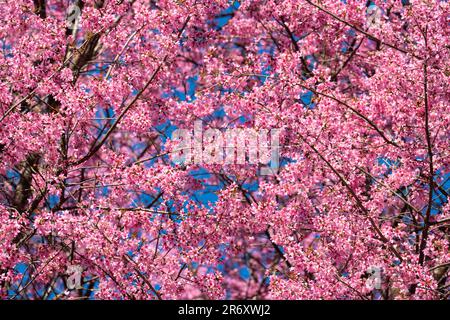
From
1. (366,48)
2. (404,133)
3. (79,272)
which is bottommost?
(79,272)

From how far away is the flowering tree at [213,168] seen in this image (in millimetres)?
8672

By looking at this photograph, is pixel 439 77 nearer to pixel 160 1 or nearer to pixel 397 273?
pixel 397 273

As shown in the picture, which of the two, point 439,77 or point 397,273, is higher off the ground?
point 439,77

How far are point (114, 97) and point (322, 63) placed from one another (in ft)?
15.8

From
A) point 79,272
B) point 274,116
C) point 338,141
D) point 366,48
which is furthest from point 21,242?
point 366,48

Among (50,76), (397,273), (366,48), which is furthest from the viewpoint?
(366,48)

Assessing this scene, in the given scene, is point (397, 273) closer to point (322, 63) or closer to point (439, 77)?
point (439, 77)

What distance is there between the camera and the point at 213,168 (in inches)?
389

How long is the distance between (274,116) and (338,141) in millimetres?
1077

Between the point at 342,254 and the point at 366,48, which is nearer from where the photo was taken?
the point at 342,254

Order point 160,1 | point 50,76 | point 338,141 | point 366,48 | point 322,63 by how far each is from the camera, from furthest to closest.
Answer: point 366,48, point 322,63, point 160,1, point 338,141, point 50,76

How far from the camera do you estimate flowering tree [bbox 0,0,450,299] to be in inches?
341

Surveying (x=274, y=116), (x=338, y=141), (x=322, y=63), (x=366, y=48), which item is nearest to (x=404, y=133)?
(x=338, y=141)

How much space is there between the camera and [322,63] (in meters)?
12.7
